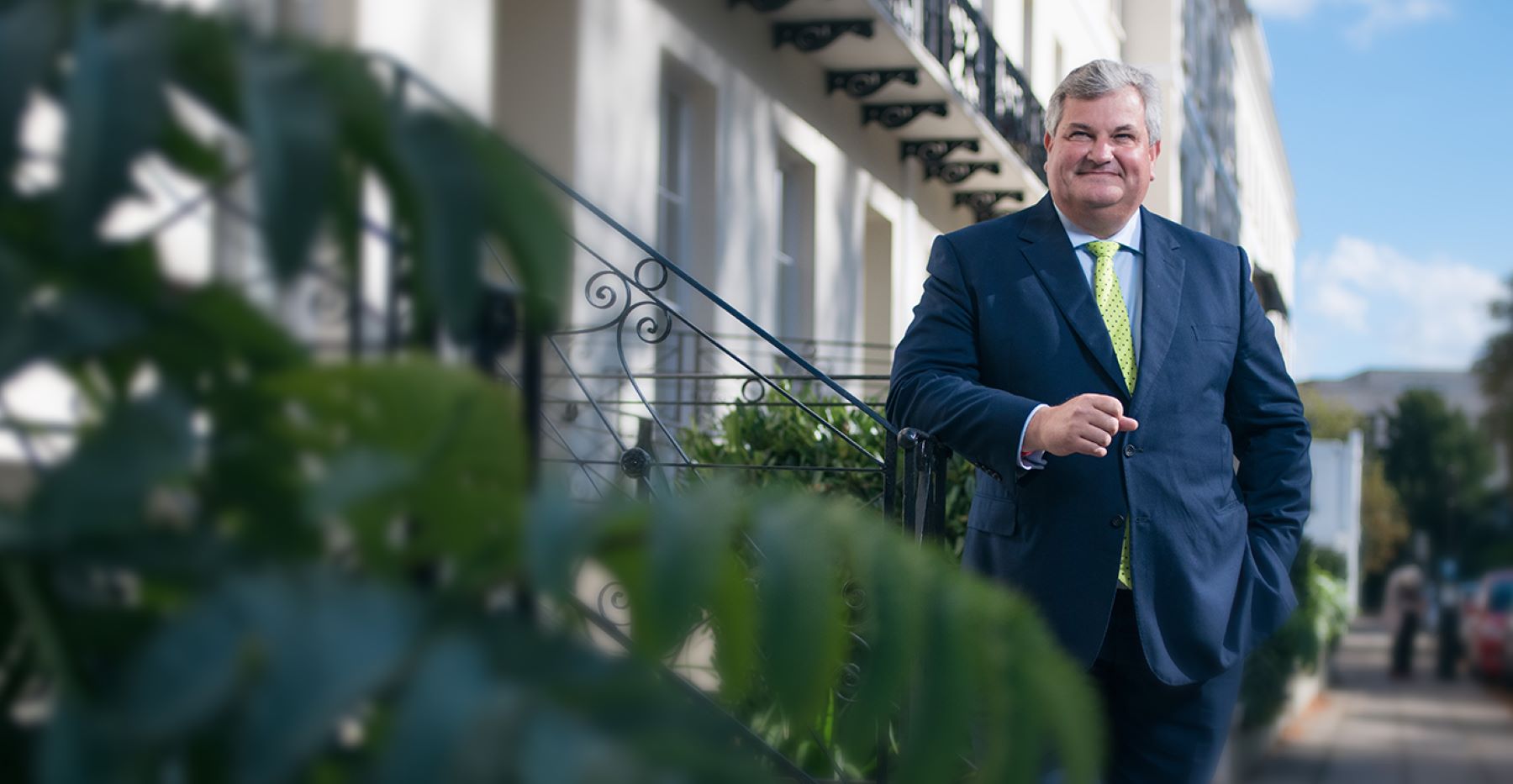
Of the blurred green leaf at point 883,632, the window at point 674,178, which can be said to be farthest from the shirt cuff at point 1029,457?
the window at point 674,178

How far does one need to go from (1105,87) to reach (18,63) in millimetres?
2948

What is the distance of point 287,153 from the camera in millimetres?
896

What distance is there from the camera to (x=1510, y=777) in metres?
11.5

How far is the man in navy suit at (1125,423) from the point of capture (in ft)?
10.7

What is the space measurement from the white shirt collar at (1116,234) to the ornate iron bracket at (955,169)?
467 inches

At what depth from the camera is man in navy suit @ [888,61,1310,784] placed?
3260mm

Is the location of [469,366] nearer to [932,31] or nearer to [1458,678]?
[932,31]

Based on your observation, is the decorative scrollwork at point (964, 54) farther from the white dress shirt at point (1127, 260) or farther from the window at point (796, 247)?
the white dress shirt at point (1127, 260)

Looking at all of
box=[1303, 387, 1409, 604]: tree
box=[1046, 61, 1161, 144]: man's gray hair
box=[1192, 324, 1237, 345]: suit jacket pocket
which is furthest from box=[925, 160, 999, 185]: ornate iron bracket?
box=[1303, 387, 1409, 604]: tree

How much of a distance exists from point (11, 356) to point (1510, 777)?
12.3 meters

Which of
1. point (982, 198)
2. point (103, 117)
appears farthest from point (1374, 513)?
point (103, 117)

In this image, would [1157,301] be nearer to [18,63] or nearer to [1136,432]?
[1136,432]

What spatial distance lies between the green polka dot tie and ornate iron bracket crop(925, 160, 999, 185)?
1192 centimetres

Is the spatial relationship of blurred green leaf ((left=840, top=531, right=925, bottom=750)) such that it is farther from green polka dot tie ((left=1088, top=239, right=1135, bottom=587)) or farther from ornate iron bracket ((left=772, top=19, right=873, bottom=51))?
ornate iron bracket ((left=772, top=19, right=873, bottom=51))
